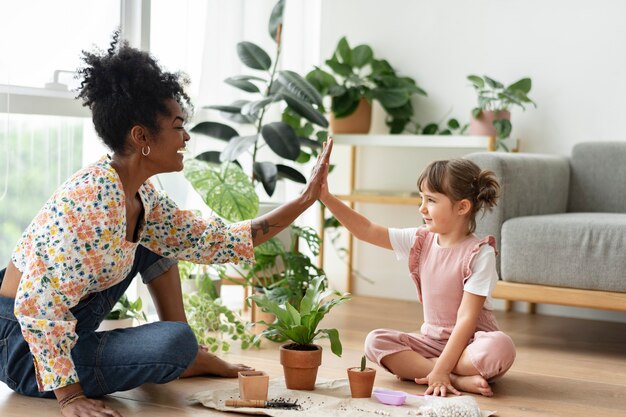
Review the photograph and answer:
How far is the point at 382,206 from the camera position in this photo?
4027mm

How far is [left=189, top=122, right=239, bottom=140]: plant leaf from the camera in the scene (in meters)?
3.31

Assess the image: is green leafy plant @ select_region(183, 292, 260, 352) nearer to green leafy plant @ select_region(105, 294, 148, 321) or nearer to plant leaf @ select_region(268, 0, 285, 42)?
green leafy plant @ select_region(105, 294, 148, 321)

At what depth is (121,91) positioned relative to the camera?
2.06 m

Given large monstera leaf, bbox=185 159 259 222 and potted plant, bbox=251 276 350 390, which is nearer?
potted plant, bbox=251 276 350 390

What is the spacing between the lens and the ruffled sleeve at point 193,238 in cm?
229

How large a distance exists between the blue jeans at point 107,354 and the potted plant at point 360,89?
1898mm

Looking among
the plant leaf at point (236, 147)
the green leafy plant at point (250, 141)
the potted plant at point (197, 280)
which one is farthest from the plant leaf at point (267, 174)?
the potted plant at point (197, 280)

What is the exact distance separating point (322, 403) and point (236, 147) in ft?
4.27

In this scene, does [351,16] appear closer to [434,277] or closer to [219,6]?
[219,6]

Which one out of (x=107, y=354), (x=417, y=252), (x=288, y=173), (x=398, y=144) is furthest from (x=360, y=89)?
(x=107, y=354)

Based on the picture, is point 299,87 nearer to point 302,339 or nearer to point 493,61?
point 493,61

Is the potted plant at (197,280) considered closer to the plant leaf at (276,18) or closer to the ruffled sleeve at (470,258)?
the plant leaf at (276,18)

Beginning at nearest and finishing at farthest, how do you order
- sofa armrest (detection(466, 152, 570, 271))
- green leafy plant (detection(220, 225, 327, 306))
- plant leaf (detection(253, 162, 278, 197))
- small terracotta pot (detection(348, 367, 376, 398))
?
small terracotta pot (detection(348, 367, 376, 398)), sofa armrest (detection(466, 152, 570, 271)), green leafy plant (detection(220, 225, 327, 306)), plant leaf (detection(253, 162, 278, 197))

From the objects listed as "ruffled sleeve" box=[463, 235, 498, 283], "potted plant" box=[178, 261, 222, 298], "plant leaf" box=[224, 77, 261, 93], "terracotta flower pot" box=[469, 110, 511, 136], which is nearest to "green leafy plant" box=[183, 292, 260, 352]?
"potted plant" box=[178, 261, 222, 298]
